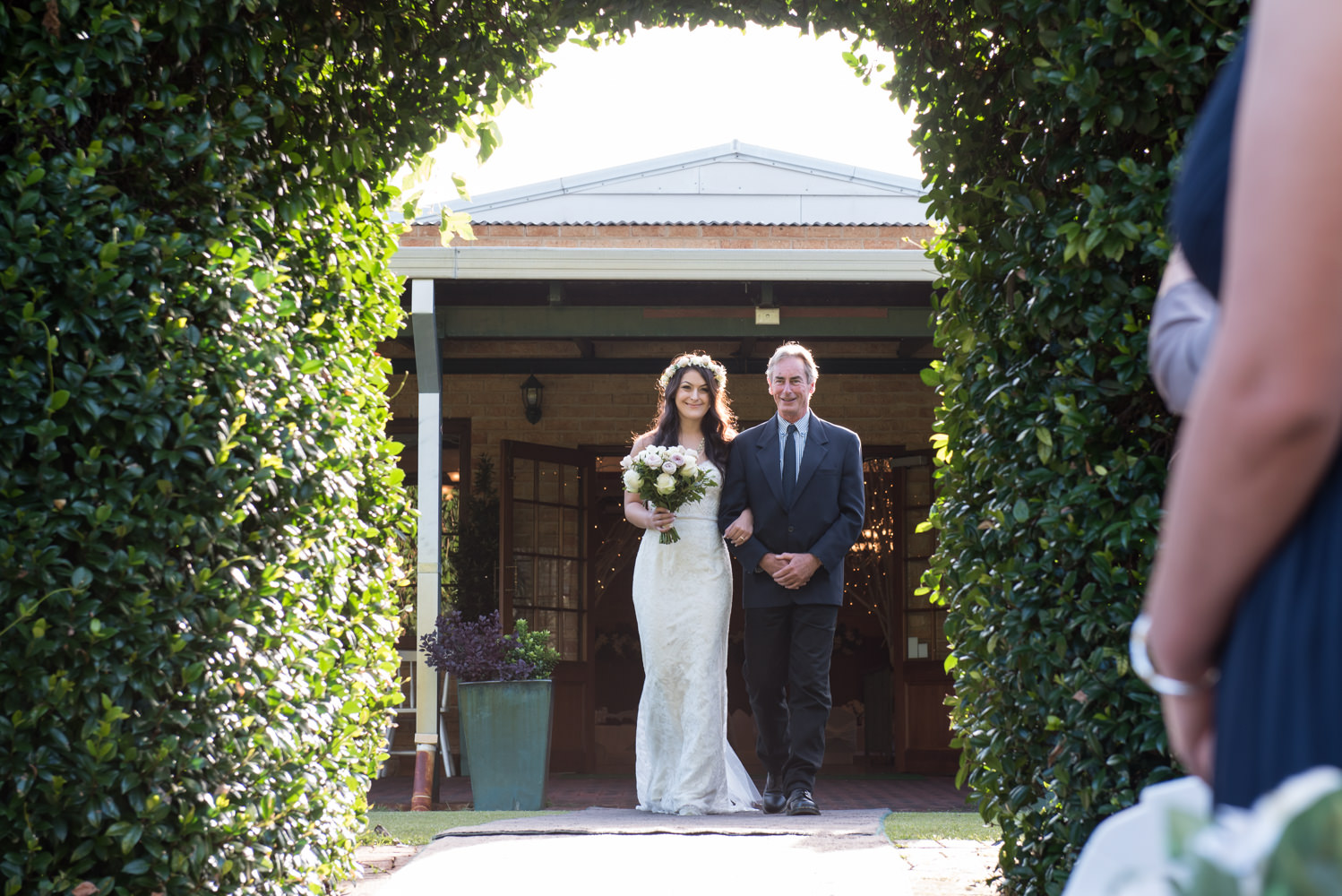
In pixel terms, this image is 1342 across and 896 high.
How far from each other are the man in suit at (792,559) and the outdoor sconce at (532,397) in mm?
4347

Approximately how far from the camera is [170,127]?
2834 mm

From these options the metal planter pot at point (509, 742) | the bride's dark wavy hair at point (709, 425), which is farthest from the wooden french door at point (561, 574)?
the bride's dark wavy hair at point (709, 425)

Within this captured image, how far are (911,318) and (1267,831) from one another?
26.8ft

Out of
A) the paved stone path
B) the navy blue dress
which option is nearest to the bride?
the paved stone path

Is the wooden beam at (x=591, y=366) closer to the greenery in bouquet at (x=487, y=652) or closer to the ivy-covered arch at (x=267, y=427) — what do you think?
the greenery in bouquet at (x=487, y=652)

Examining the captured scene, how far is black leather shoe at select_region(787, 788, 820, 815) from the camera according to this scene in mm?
5289

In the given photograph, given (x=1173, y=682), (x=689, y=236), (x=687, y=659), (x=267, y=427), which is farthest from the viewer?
(x=689, y=236)

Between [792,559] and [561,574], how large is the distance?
4.77 m

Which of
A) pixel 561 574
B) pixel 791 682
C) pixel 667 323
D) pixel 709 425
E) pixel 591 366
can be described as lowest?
pixel 791 682

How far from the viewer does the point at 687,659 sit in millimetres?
5793

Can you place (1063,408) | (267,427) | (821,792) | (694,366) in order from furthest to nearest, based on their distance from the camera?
(821,792)
(694,366)
(267,427)
(1063,408)

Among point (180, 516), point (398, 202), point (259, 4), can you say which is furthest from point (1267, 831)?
point (398, 202)

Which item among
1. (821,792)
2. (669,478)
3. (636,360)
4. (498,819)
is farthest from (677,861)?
(636,360)

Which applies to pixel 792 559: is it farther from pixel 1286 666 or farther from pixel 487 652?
pixel 1286 666
